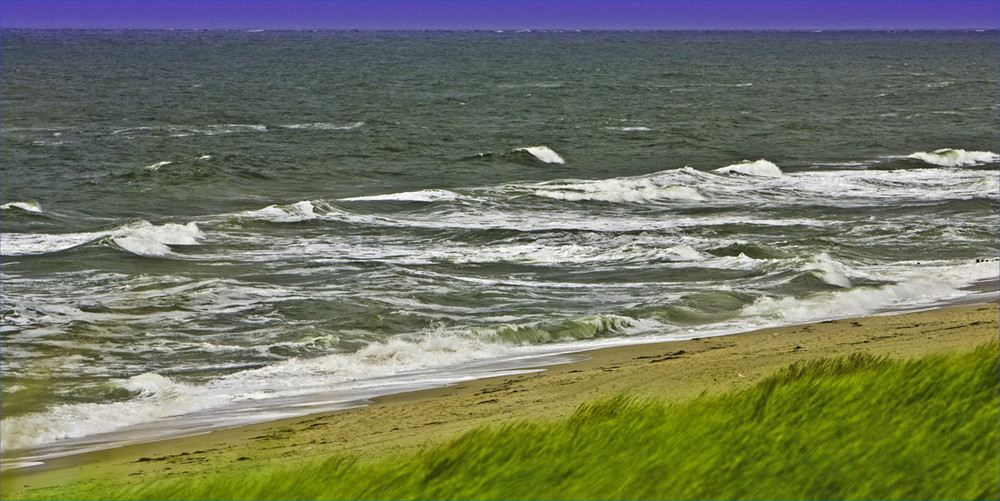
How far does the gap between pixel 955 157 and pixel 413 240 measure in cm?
2265

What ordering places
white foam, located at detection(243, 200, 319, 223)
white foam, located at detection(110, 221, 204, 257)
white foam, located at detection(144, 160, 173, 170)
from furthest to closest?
white foam, located at detection(144, 160, 173, 170)
white foam, located at detection(243, 200, 319, 223)
white foam, located at detection(110, 221, 204, 257)

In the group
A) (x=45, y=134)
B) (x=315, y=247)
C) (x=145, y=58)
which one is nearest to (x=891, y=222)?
(x=315, y=247)

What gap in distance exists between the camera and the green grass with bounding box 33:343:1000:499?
4.97m

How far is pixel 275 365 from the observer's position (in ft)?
44.4

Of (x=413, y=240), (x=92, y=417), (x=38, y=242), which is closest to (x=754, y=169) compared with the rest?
(x=413, y=240)

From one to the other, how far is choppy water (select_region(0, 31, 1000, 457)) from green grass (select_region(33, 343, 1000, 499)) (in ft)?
18.1

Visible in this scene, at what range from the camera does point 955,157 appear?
3703 centimetres

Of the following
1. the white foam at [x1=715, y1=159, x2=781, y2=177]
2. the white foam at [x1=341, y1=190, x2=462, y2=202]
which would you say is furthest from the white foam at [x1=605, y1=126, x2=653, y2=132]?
the white foam at [x1=341, y1=190, x2=462, y2=202]

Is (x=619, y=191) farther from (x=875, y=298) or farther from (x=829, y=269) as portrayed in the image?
(x=875, y=298)

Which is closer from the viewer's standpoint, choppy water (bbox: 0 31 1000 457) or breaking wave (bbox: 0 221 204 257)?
choppy water (bbox: 0 31 1000 457)

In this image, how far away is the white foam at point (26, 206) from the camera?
26578 millimetres

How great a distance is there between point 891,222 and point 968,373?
1871 centimetres

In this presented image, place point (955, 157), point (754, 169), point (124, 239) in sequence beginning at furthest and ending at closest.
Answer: point (955, 157) < point (754, 169) < point (124, 239)

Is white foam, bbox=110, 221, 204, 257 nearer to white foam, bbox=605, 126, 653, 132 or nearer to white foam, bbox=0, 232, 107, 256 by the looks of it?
white foam, bbox=0, 232, 107, 256
